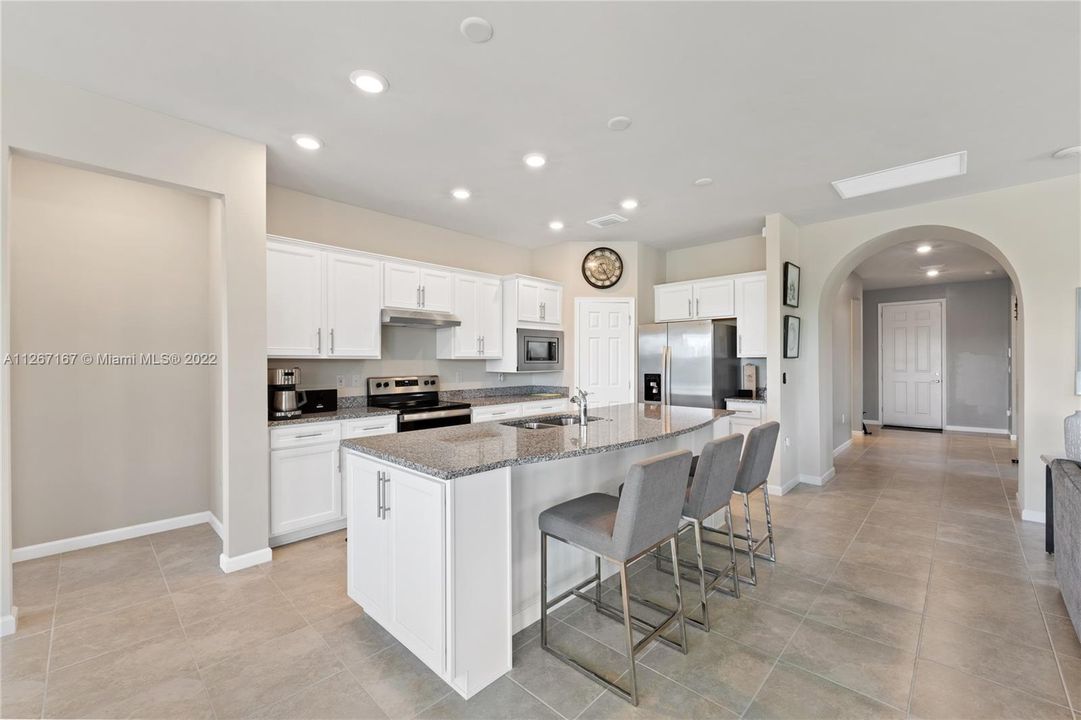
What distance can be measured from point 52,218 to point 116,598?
2534 millimetres

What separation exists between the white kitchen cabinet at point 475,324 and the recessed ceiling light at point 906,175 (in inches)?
128

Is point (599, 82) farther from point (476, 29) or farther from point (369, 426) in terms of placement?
point (369, 426)

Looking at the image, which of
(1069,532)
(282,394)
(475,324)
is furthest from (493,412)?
(1069,532)

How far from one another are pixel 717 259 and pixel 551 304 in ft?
6.77

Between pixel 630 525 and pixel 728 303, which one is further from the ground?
pixel 728 303

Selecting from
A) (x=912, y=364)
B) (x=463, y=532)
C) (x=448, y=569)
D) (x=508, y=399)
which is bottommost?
(x=448, y=569)

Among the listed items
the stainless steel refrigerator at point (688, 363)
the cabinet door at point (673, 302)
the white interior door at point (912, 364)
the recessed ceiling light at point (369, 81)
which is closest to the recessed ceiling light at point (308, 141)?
the recessed ceiling light at point (369, 81)

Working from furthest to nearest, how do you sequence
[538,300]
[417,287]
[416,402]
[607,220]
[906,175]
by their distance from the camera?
[538,300] < [607,220] < [416,402] < [417,287] < [906,175]

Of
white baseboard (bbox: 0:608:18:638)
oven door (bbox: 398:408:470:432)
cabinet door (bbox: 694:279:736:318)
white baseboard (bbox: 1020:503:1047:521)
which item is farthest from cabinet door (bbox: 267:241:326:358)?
white baseboard (bbox: 1020:503:1047:521)

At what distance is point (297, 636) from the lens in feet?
7.32

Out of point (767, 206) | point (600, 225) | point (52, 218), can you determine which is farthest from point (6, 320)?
point (767, 206)

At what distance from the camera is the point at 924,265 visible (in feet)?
22.9

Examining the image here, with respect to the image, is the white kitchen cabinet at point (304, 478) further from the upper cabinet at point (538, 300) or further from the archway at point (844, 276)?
the archway at point (844, 276)

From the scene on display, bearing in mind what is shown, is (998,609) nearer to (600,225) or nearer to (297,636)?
(297,636)
